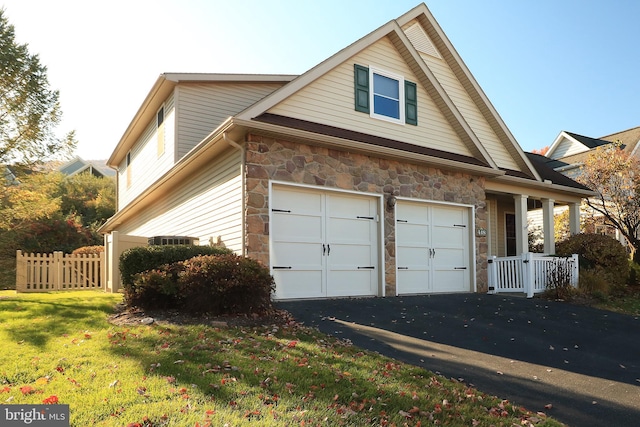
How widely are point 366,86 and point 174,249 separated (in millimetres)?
5962

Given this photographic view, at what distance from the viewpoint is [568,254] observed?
46.9 feet

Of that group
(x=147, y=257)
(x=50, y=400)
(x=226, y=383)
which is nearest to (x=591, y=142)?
(x=147, y=257)

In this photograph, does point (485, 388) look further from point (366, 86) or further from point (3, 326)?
point (366, 86)

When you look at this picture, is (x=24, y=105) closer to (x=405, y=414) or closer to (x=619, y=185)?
(x=405, y=414)

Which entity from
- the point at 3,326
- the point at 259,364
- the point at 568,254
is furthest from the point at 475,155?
the point at 3,326

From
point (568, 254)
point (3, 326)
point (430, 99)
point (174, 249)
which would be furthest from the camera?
point (568, 254)

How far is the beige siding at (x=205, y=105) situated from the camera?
41.0ft

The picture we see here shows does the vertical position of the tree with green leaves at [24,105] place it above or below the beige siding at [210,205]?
above

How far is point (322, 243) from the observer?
952 cm

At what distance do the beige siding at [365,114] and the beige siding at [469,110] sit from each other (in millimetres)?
1736

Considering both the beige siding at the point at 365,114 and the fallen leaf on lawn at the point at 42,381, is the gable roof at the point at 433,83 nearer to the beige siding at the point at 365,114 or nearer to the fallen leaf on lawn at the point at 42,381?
the beige siding at the point at 365,114

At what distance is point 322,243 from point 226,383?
18.0 ft

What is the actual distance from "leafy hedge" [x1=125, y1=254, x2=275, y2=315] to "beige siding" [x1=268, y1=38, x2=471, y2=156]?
150 inches

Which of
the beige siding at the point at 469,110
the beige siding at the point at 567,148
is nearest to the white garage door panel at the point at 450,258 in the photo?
the beige siding at the point at 469,110
